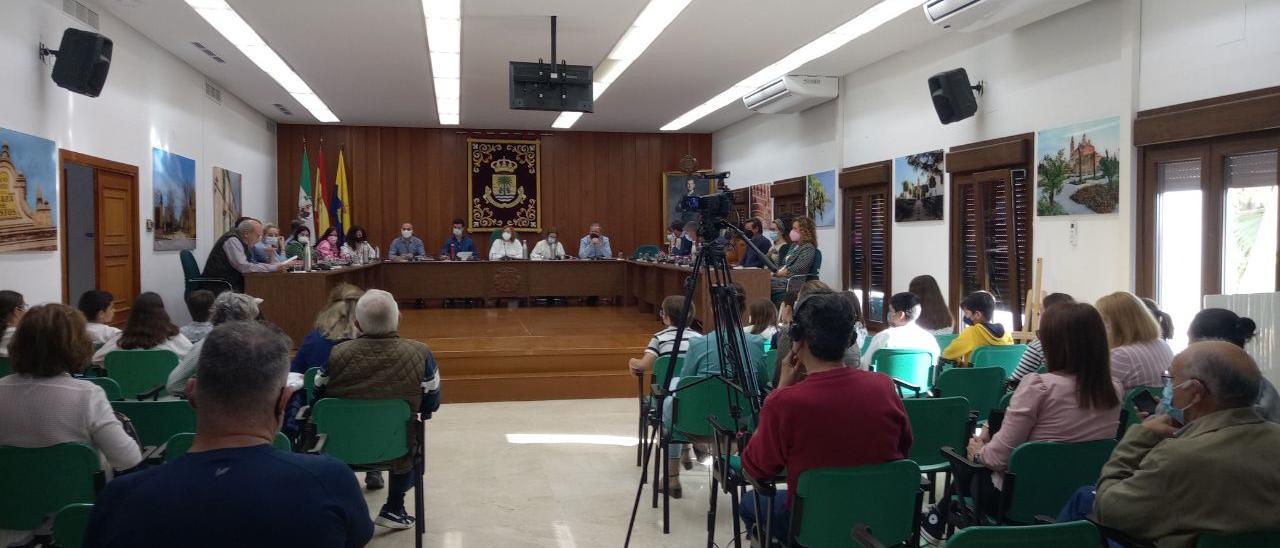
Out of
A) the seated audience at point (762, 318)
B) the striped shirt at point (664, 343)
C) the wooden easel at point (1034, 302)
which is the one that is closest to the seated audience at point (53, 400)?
the striped shirt at point (664, 343)

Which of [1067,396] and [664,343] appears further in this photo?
[664,343]

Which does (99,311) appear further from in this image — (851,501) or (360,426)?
(851,501)

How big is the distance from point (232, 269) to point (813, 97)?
671 centimetres

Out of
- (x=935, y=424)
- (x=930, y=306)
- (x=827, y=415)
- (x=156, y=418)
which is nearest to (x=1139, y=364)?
(x=935, y=424)

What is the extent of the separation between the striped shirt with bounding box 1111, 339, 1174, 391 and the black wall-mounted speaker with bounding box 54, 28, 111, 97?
271 inches

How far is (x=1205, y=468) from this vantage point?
1.81 meters

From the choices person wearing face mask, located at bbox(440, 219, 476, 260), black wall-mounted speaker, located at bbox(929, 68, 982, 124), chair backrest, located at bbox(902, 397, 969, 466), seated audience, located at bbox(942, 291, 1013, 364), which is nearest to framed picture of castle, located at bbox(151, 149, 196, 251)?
person wearing face mask, located at bbox(440, 219, 476, 260)

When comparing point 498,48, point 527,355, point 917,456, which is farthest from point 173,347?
point 498,48

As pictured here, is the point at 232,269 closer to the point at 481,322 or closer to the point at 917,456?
the point at 481,322

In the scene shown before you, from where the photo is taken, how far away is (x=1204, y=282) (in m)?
5.60

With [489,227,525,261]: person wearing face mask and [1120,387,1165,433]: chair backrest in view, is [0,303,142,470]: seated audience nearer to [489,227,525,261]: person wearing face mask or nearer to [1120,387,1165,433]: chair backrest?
[1120,387,1165,433]: chair backrest

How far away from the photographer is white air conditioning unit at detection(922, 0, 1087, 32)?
6.10 m

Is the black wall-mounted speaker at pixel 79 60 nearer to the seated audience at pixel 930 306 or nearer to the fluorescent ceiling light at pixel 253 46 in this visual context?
the fluorescent ceiling light at pixel 253 46

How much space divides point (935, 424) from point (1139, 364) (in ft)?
3.13
